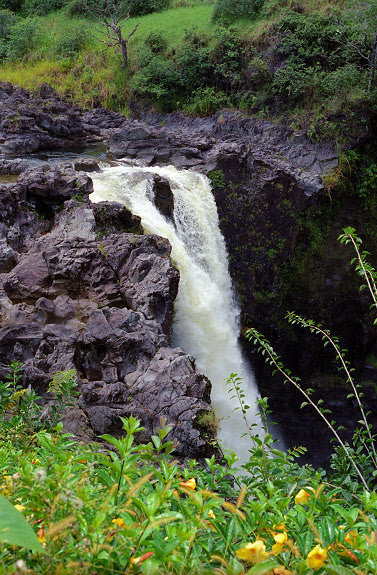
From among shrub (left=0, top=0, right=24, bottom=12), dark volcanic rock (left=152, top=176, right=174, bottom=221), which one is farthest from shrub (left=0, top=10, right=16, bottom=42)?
dark volcanic rock (left=152, top=176, right=174, bottom=221)

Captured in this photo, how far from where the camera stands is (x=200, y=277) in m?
8.67

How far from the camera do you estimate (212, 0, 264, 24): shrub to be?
15.6 m

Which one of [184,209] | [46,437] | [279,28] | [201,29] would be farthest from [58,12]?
[46,437]

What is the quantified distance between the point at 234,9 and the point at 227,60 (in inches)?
112

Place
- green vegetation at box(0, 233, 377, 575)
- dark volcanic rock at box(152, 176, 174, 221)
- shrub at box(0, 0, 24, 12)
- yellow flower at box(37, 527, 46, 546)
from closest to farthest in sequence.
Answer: green vegetation at box(0, 233, 377, 575), yellow flower at box(37, 527, 46, 546), dark volcanic rock at box(152, 176, 174, 221), shrub at box(0, 0, 24, 12)

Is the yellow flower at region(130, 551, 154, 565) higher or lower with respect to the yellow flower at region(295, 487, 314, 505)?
higher

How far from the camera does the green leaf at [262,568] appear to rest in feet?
3.24

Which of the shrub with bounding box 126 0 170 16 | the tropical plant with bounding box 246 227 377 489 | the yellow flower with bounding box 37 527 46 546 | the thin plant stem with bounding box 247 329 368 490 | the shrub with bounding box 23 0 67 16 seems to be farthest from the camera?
the shrub with bounding box 23 0 67 16

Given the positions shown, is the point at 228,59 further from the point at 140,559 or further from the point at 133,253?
the point at 140,559

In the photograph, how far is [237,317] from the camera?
972cm

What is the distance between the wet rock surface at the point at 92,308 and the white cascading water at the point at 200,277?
3.26 feet

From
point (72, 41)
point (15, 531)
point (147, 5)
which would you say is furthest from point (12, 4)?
point (15, 531)

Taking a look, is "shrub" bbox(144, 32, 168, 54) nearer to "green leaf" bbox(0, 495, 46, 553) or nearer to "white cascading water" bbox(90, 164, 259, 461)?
"white cascading water" bbox(90, 164, 259, 461)

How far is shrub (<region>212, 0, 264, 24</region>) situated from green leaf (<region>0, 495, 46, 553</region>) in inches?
713
